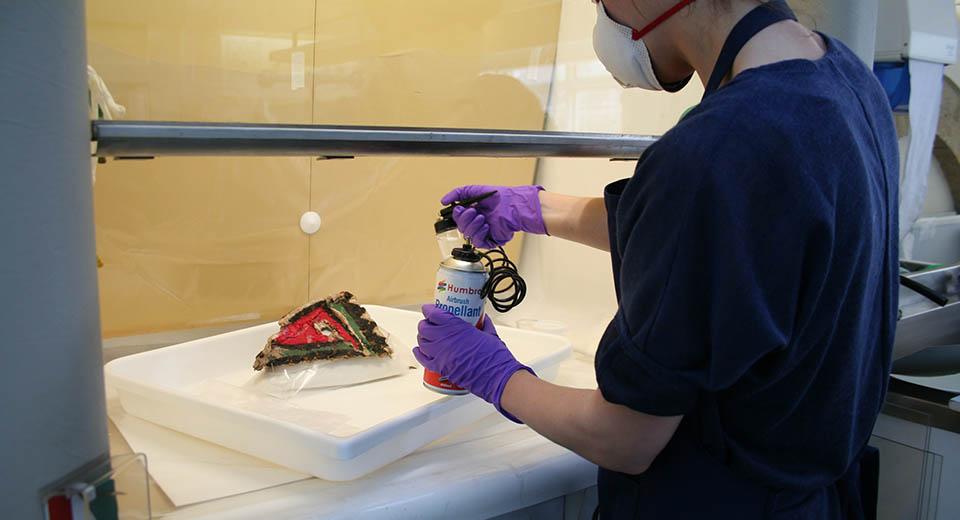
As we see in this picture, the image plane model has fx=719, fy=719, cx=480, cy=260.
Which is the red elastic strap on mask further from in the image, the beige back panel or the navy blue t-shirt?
the beige back panel

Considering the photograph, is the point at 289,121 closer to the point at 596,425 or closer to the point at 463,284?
the point at 463,284

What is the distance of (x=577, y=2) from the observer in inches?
68.6

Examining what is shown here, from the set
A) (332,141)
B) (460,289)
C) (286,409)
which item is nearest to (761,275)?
(460,289)

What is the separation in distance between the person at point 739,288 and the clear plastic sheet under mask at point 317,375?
32 cm

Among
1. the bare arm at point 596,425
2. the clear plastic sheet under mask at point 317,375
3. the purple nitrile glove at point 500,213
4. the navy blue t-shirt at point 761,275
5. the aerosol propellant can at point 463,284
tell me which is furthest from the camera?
the purple nitrile glove at point 500,213

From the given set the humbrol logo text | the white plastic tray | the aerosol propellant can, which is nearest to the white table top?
the white plastic tray

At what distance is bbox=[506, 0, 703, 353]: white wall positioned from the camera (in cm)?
167

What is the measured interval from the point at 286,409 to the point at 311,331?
227mm

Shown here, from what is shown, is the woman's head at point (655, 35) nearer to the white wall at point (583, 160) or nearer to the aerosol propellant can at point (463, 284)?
the aerosol propellant can at point (463, 284)

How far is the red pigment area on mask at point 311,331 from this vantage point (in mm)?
1262

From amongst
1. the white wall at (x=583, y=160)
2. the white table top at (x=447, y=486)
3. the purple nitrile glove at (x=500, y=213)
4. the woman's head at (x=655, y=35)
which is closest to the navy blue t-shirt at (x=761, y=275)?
the woman's head at (x=655, y=35)

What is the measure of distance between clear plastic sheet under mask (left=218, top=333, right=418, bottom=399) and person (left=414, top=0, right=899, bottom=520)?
1.05 feet

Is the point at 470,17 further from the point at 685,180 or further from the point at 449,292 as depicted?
the point at 685,180

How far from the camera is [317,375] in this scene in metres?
1.25
